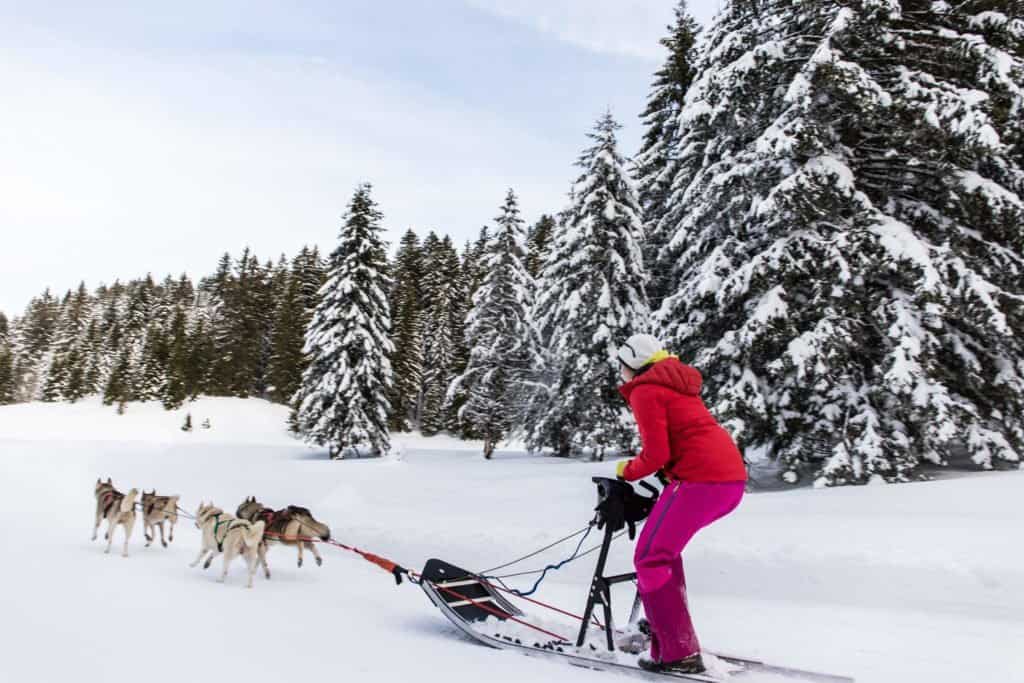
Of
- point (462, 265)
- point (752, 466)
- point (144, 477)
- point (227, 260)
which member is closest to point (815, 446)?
point (752, 466)

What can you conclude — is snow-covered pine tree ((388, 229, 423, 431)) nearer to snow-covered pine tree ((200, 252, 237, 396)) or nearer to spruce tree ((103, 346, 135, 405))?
snow-covered pine tree ((200, 252, 237, 396))

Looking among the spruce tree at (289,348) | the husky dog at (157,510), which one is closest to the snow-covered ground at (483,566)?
the husky dog at (157,510)

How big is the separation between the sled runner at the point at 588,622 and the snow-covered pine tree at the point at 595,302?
1515cm

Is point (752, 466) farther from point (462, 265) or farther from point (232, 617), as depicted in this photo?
point (462, 265)

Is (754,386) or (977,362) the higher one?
(977,362)

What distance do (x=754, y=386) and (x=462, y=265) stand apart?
47489 millimetres

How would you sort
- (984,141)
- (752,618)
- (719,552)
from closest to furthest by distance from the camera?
(752,618) < (719,552) < (984,141)

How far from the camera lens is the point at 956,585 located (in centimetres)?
650

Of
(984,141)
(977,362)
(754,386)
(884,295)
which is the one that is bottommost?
(754,386)

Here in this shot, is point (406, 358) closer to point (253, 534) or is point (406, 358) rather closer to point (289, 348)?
point (289, 348)

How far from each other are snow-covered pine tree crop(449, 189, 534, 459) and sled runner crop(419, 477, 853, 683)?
2374 centimetres

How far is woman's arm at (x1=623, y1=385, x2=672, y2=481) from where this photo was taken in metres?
4.14

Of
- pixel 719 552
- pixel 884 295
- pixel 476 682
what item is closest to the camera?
pixel 476 682

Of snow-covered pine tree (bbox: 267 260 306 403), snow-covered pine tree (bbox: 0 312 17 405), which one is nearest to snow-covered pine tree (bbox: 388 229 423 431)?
snow-covered pine tree (bbox: 267 260 306 403)
